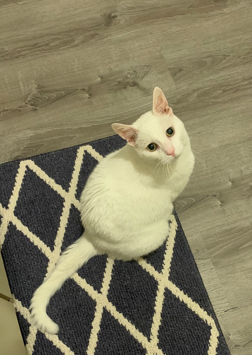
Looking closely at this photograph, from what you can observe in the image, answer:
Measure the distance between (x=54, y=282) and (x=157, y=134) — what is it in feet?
2.15

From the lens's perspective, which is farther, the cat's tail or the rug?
the rug

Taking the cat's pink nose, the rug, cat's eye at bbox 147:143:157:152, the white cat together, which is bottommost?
the rug

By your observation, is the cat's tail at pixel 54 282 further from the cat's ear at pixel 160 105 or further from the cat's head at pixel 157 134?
the cat's ear at pixel 160 105

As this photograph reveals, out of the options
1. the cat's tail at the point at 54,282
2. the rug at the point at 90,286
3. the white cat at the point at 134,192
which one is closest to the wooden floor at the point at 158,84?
the rug at the point at 90,286

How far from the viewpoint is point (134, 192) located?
105 centimetres

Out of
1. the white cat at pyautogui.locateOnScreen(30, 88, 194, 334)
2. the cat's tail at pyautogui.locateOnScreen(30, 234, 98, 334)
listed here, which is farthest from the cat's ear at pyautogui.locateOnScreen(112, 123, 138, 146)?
the cat's tail at pyautogui.locateOnScreen(30, 234, 98, 334)

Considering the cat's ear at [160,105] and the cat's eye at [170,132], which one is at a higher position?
the cat's ear at [160,105]

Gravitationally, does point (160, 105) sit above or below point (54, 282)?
above

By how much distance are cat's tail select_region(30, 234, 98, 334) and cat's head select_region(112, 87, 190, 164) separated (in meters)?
0.46

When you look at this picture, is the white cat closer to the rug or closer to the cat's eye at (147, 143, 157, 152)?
the cat's eye at (147, 143, 157, 152)

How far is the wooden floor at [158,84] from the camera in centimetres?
142

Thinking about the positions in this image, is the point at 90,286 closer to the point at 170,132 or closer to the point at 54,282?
the point at 54,282

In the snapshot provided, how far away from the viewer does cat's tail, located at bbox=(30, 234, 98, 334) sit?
1.11 metres

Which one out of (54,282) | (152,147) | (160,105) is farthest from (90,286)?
A: (160,105)
